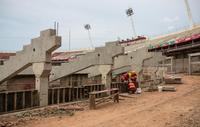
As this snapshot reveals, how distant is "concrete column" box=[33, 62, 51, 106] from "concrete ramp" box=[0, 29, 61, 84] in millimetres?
296

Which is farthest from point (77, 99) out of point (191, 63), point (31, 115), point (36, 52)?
point (191, 63)

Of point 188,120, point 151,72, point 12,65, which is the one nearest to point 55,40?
point 12,65

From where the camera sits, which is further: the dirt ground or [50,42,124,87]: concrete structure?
[50,42,124,87]: concrete structure

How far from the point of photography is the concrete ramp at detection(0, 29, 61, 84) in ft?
46.1

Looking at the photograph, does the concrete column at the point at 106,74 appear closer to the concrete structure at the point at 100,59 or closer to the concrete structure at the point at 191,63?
the concrete structure at the point at 100,59

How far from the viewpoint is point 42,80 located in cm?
1466

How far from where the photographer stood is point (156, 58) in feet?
97.5

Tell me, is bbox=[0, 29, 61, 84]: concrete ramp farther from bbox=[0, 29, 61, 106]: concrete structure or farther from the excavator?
the excavator

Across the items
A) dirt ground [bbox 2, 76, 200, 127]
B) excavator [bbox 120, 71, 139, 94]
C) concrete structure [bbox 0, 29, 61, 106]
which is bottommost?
dirt ground [bbox 2, 76, 200, 127]

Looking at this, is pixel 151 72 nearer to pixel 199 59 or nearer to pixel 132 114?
pixel 199 59

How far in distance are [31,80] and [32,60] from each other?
8834 mm

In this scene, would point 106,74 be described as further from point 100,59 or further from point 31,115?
point 31,115

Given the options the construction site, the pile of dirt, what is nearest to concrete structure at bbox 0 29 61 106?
the construction site

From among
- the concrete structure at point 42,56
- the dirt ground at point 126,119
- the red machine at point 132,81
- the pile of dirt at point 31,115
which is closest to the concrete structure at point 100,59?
the red machine at point 132,81
